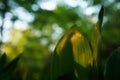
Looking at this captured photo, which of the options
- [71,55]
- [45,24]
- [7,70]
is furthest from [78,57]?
[45,24]

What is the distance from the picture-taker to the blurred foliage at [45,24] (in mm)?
4855

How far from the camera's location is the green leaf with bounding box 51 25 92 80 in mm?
969

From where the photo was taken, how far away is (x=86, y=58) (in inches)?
38.2

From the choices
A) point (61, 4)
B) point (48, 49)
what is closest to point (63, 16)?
point (61, 4)

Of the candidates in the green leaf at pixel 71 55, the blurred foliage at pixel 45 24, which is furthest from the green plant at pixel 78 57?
the blurred foliage at pixel 45 24

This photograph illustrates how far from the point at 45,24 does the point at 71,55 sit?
21.4 feet

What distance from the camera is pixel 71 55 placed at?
97cm

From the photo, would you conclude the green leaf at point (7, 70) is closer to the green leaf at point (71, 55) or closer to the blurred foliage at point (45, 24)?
the green leaf at point (71, 55)

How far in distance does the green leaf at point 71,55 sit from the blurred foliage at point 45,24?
71.3 inches

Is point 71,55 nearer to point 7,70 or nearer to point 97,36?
point 97,36

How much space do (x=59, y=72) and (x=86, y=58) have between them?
0.29 feet

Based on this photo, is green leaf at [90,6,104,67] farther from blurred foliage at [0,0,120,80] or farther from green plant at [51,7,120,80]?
blurred foliage at [0,0,120,80]

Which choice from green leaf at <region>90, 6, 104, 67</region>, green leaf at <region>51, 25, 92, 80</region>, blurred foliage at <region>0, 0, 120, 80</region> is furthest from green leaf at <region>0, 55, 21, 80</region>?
blurred foliage at <region>0, 0, 120, 80</region>

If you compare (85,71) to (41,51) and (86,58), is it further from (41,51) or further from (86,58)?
(41,51)
